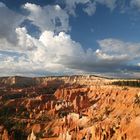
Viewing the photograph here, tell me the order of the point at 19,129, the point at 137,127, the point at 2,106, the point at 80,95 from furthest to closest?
1. the point at 80,95
2. the point at 2,106
3. the point at 19,129
4. the point at 137,127

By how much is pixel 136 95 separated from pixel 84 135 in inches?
1801

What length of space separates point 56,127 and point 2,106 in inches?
2148

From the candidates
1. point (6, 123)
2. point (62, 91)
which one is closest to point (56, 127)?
point (6, 123)

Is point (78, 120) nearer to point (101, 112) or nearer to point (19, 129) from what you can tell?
point (101, 112)

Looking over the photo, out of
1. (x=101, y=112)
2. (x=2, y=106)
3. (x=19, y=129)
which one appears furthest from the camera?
(x=2, y=106)

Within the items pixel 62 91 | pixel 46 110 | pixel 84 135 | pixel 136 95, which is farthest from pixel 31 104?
pixel 84 135

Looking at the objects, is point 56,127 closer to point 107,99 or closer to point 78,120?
point 78,120

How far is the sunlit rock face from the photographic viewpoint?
9140cm

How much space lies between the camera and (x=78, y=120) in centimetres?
12400

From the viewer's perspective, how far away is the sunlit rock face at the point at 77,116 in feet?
300

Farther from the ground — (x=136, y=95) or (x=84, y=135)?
(x=136, y=95)

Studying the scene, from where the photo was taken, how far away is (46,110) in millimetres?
152000

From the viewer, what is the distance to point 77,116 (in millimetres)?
127562

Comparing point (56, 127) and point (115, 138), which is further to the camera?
point (56, 127)
